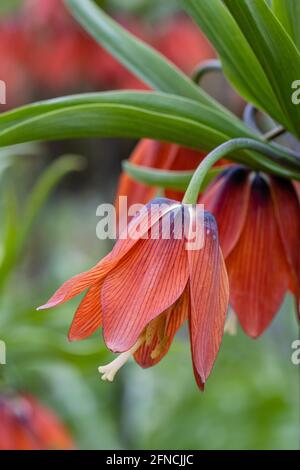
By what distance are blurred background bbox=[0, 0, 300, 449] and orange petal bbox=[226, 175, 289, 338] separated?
1.24 ft

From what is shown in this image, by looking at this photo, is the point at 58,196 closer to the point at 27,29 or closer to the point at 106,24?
the point at 27,29

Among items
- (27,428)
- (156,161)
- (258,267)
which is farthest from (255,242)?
(27,428)

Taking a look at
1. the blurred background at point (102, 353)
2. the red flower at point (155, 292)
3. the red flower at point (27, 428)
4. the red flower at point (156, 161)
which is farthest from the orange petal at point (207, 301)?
the red flower at point (27, 428)

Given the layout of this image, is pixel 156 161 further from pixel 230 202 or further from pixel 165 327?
pixel 165 327

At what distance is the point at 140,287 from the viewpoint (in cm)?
74

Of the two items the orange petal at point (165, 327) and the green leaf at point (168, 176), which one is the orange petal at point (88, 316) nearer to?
the orange petal at point (165, 327)

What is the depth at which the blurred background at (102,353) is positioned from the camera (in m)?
1.49

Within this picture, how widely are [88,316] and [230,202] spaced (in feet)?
0.79

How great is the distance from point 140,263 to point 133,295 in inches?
1.4

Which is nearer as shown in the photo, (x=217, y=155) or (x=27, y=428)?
(x=217, y=155)

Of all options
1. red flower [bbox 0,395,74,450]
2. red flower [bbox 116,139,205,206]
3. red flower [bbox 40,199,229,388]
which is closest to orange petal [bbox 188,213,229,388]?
red flower [bbox 40,199,229,388]

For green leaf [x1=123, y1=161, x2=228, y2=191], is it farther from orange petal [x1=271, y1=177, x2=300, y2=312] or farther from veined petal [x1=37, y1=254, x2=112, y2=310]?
veined petal [x1=37, y1=254, x2=112, y2=310]

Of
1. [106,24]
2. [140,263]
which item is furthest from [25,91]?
[140,263]

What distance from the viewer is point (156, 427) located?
89.4 inches
